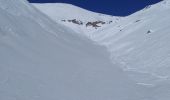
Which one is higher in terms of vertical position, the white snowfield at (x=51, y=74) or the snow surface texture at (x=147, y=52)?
the snow surface texture at (x=147, y=52)

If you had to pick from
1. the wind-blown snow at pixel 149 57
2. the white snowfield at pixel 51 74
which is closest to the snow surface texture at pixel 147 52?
the wind-blown snow at pixel 149 57

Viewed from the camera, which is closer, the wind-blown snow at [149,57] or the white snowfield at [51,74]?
the white snowfield at [51,74]

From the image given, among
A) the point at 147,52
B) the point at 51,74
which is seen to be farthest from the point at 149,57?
the point at 51,74

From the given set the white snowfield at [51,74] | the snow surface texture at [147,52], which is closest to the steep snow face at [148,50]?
the snow surface texture at [147,52]

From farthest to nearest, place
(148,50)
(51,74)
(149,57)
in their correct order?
(148,50) < (149,57) < (51,74)

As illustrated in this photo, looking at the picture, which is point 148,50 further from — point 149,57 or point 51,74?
point 51,74

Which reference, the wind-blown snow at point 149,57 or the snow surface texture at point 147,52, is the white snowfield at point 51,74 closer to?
the wind-blown snow at point 149,57

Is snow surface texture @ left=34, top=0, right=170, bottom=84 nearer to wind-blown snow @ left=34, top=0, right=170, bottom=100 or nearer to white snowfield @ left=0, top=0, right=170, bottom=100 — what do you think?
wind-blown snow @ left=34, top=0, right=170, bottom=100

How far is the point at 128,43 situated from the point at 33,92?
24251 mm

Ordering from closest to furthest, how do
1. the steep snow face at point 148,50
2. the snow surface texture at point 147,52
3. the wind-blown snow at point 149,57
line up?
the wind-blown snow at point 149,57 < the snow surface texture at point 147,52 < the steep snow face at point 148,50

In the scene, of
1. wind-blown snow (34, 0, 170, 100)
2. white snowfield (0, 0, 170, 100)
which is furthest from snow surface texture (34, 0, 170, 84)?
white snowfield (0, 0, 170, 100)

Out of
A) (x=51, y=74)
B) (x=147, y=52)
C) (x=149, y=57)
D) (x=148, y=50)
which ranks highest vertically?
(x=148, y=50)

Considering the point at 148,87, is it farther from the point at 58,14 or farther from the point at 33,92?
the point at 58,14

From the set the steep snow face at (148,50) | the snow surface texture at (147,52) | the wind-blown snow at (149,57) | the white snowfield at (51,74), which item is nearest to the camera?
the white snowfield at (51,74)
